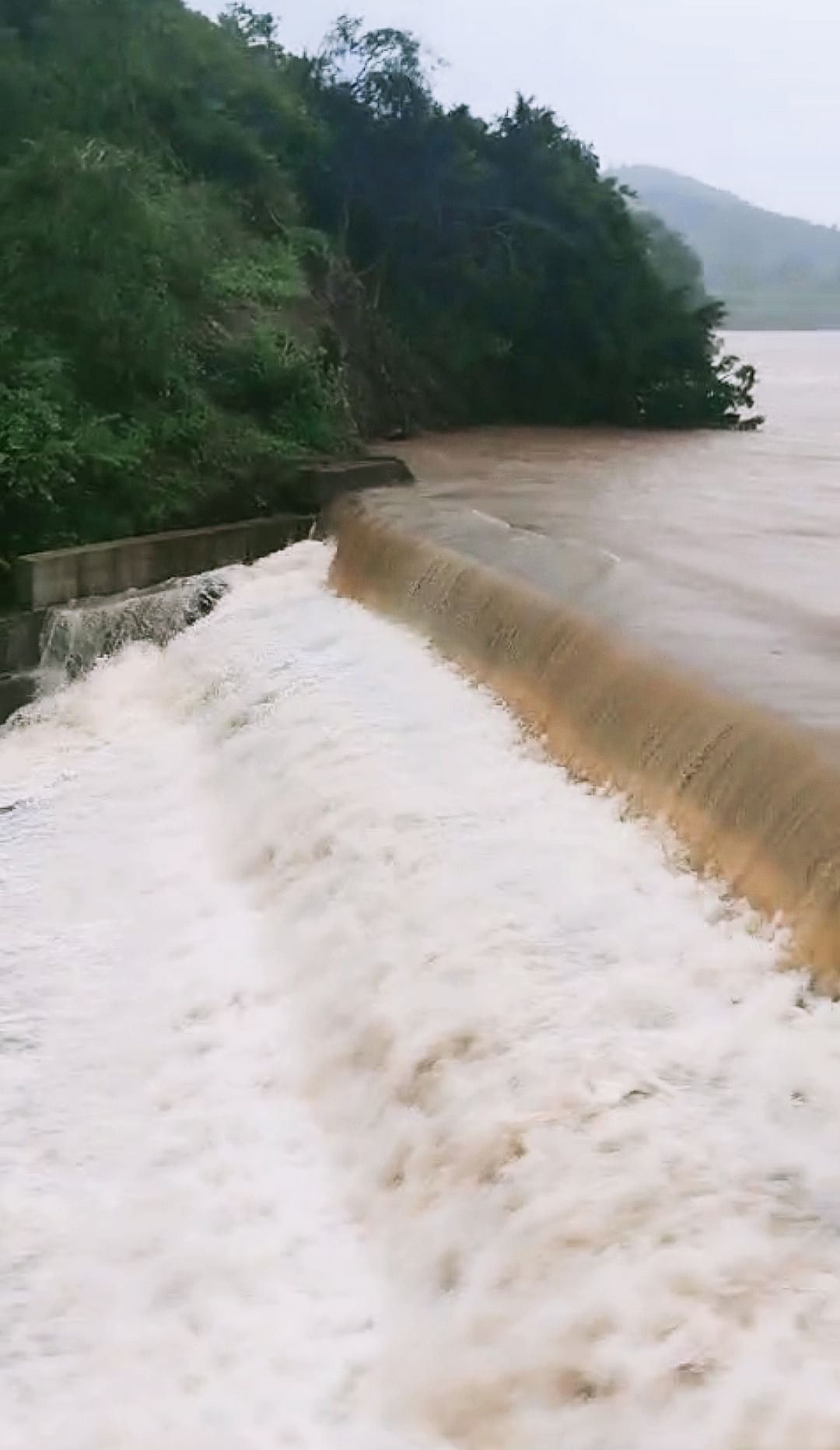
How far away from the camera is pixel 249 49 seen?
1900cm

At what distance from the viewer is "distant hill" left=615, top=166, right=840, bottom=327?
296 feet

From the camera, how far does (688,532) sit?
10422 millimetres

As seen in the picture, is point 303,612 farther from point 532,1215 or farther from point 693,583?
point 532,1215

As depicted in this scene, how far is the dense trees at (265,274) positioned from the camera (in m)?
→ 11.2

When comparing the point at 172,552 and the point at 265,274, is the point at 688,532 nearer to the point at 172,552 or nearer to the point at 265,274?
the point at 172,552

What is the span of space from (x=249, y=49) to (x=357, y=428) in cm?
608

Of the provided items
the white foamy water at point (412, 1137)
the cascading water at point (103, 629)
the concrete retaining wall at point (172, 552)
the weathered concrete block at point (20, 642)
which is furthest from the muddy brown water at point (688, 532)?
the weathered concrete block at point (20, 642)

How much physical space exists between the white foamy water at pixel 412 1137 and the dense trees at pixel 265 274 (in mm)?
5612

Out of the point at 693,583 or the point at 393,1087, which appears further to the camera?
the point at 693,583

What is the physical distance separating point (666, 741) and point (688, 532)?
519cm

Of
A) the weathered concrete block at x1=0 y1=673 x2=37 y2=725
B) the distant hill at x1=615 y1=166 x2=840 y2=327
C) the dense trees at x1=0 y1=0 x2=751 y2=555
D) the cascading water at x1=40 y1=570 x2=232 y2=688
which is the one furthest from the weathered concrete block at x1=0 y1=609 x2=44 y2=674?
the distant hill at x1=615 y1=166 x2=840 y2=327

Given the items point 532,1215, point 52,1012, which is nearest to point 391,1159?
point 532,1215

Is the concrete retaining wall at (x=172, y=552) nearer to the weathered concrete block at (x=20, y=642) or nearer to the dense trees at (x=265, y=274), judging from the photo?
the weathered concrete block at (x=20, y=642)

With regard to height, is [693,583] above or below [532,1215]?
above
